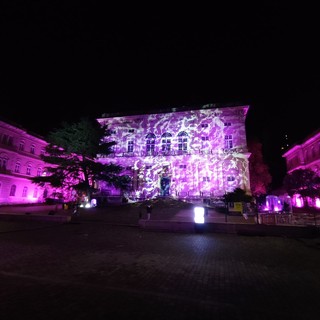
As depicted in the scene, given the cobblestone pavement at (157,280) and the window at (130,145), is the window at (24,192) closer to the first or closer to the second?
the window at (130,145)

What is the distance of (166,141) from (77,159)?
15.0 metres

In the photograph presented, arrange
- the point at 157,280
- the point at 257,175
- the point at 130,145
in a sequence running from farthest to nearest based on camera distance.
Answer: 1. the point at 257,175
2. the point at 130,145
3. the point at 157,280

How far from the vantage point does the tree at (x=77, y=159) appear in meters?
25.9

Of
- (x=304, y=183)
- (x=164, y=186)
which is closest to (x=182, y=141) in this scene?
(x=164, y=186)

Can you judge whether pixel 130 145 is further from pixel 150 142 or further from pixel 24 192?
pixel 24 192

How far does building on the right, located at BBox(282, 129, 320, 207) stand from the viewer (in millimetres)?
34772

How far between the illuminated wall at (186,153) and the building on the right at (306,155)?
11.7 meters

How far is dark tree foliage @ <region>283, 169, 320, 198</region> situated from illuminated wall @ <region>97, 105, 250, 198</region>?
5687 mm

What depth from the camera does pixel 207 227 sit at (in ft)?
42.6

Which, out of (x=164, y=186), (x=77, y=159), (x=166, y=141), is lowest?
(x=164, y=186)

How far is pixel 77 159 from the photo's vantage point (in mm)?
26406

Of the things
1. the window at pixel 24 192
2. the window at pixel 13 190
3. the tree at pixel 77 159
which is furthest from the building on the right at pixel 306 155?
the window at pixel 13 190

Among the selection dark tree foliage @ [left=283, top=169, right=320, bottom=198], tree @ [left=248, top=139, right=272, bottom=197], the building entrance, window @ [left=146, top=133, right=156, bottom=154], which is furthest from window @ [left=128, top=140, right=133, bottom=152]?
dark tree foliage @ [left=283, top=169, right=320, bottom=198]

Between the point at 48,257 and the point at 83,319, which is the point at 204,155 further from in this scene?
the point at 83,319
